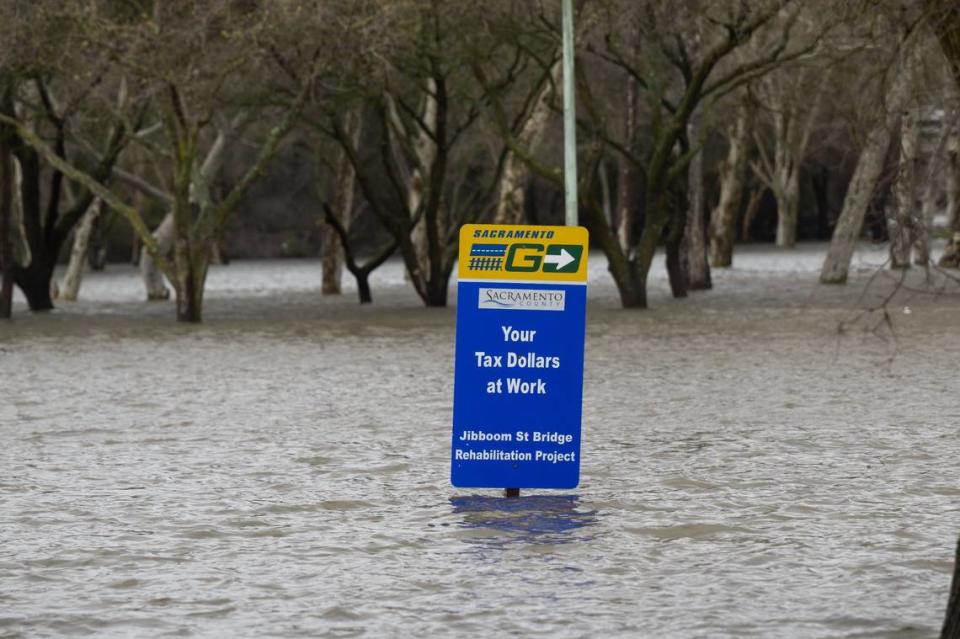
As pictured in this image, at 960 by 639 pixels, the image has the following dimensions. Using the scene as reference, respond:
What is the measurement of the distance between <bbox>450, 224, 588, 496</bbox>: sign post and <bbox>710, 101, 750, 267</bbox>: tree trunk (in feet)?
123

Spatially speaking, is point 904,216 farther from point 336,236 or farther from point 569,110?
point 336,236

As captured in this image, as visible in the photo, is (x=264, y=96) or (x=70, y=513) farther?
(x=264, y=96)

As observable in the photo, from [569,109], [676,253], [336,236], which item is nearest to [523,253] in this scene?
[569,109]

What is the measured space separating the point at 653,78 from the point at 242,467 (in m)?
20.0

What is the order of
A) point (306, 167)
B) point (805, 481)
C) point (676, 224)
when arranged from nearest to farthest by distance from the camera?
point (805, 481) → point (676, 224) → point (306, 167)

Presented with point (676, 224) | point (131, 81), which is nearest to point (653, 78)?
point (676, 224)

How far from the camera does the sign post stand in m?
11.6

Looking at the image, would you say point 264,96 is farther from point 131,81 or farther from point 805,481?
point 805,481

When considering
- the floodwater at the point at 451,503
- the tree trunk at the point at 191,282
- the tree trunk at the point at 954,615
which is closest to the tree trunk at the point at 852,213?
the tree trunk at the point at 191,282

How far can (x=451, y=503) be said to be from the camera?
11.8m

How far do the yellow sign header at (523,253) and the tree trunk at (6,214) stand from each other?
2141 cm

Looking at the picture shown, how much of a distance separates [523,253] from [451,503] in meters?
1.44

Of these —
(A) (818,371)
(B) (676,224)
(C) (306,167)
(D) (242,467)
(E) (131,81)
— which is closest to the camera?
(D) (242,467)

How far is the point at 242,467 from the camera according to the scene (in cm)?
1347
